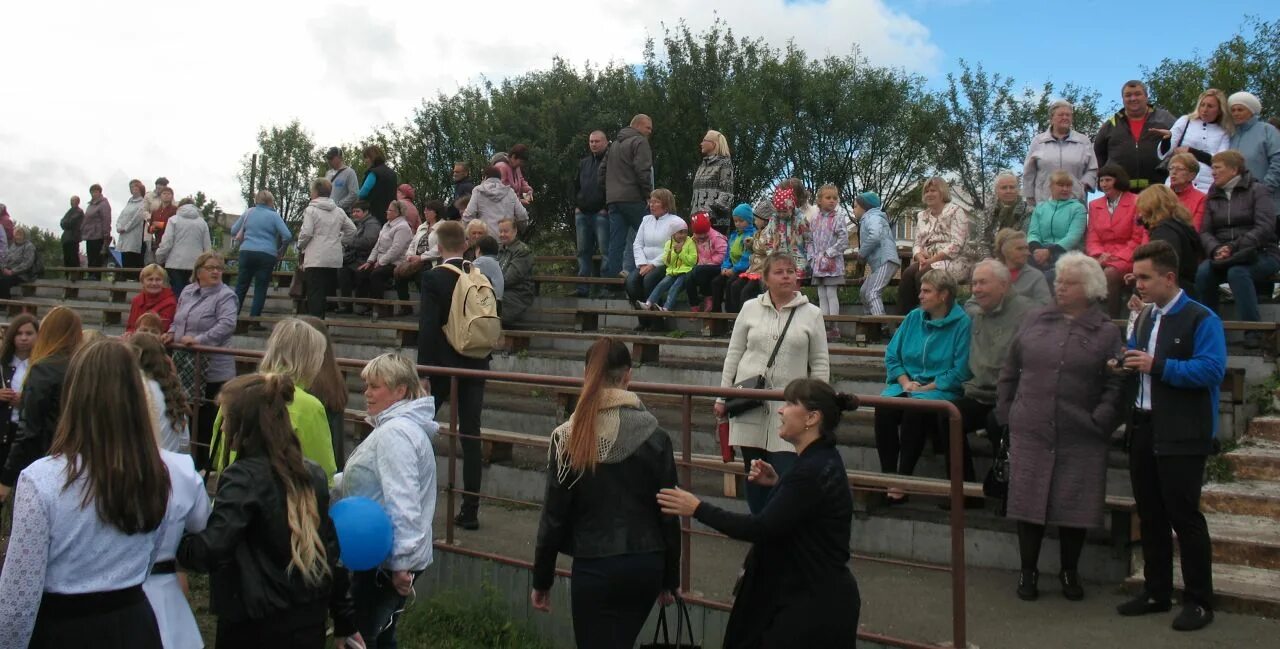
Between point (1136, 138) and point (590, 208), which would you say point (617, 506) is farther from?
point (590, 208)

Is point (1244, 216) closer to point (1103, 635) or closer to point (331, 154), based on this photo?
point (1103, 635)

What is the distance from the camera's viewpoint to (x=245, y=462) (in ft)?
12.4

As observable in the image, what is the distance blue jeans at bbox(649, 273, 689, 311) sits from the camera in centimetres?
1177

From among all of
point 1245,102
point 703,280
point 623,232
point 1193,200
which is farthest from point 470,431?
point 1245,102

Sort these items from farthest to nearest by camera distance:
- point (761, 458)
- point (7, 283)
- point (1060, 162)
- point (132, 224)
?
point (7, 283) < point (132, 224) < point (1060, 162) < point (761, 458)

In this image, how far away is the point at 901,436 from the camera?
22.0 feet

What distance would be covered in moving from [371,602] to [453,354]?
2.80 meters

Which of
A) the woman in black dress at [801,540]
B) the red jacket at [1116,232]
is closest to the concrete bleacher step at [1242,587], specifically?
the woman in black dress at [801,540]

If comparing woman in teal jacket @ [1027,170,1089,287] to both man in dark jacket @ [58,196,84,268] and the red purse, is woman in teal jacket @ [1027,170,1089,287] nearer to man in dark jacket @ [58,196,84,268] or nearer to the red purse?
the red purse

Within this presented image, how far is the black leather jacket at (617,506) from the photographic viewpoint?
4.14m

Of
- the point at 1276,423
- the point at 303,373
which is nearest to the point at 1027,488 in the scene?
the point at 1276,423

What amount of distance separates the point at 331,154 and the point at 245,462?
11732 mm

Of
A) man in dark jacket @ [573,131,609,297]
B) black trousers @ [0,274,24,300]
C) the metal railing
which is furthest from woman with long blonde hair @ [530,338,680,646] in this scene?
black trousers @ [0,274,24,300]

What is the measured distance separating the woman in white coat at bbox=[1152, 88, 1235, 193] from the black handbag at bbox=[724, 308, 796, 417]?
16.6 ft
